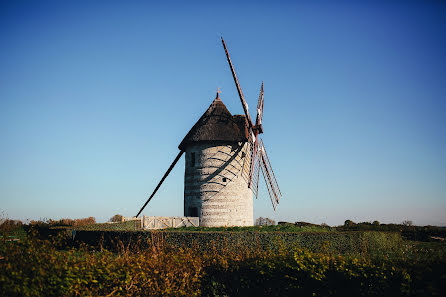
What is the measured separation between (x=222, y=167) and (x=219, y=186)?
1168 millimetres

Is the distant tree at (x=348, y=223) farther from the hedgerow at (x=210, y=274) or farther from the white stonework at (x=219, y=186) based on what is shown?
the hedgerow at (x=210, y=274)

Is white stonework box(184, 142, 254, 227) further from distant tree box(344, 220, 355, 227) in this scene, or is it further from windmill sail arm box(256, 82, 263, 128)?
distant tree box(344, 220, 355, 227)

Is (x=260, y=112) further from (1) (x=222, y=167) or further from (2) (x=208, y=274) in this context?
(2) (x=208, y=274)

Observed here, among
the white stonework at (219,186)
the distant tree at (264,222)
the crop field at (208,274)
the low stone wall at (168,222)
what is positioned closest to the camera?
the crop field at (208,274)

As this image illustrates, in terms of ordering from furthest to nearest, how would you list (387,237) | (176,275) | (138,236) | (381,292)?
(387,237), (138,236), (176,275), (381,292)

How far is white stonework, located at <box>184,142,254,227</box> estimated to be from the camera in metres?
21.3

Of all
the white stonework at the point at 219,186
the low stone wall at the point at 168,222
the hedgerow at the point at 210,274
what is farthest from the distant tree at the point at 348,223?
the hedgerow at the point at 210,274

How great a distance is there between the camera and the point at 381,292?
6.33 m

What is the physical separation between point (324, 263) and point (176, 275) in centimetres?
307

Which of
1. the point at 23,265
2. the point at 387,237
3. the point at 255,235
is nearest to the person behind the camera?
Result: the point at 23,265

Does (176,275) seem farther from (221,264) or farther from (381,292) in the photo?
(381,292)

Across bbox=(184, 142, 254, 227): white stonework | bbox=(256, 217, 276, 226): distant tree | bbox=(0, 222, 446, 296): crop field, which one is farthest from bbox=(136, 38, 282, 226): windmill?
bbox=(0, 222, 446, 296): crop field

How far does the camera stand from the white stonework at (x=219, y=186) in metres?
21.3

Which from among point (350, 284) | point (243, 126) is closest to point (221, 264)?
point (350, 284)
